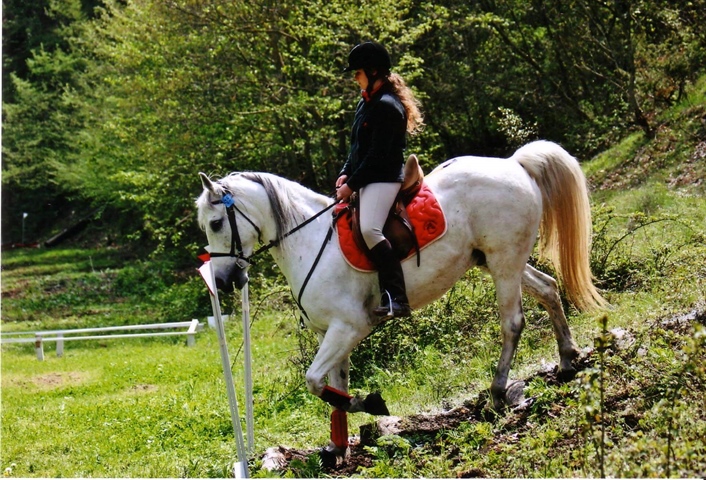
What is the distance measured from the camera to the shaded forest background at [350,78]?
16500mm

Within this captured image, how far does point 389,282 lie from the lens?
5824 millimetres

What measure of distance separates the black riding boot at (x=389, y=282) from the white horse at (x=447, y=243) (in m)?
0.17

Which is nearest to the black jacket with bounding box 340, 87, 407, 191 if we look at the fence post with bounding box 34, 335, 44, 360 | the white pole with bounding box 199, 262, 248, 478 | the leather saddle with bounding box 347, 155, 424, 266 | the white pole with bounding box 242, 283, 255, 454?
the leather saddle with bounding box 347, 155, 424, 266

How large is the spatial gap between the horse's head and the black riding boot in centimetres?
103

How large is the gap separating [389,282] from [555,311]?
1.53m

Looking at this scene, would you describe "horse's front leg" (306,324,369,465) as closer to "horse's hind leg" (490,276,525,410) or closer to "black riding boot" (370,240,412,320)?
"black riding boot" (370,240,412,320)

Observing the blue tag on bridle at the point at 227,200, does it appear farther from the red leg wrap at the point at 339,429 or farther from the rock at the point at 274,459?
the rock at the point at 274,459

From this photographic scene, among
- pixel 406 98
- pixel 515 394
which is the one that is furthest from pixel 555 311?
pixel 406 98

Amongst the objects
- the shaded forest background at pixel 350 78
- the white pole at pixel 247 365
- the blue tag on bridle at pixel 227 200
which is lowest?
the white pole at pixel 247 365

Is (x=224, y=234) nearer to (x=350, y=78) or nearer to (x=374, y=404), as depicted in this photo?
(x=374, y=404)

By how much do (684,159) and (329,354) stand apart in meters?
9.72

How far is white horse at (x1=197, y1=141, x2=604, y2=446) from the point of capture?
5957 millimetres

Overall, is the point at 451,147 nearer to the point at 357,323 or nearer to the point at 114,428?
the point at 114,428

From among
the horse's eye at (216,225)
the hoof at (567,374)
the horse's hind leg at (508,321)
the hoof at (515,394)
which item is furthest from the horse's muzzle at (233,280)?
the hoof at (567,374)
